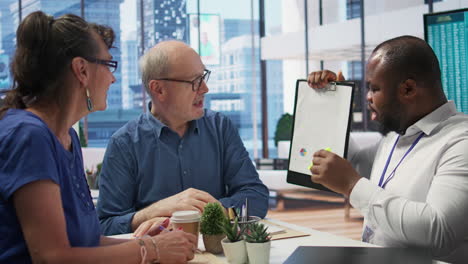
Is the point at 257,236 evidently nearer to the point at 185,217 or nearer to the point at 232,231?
the point at 232,231

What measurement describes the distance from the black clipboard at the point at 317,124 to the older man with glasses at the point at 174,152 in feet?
1.39

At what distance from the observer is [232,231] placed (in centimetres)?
151

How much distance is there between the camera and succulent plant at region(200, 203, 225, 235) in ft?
5.36

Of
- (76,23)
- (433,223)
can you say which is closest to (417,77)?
(433,223)

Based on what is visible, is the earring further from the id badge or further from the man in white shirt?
the id badge

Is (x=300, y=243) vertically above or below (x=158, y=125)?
below

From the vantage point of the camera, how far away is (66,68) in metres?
1.46

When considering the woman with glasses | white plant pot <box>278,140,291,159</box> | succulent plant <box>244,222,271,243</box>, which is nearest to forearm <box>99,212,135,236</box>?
the woman with glasses

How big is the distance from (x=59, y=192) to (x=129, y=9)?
9.54m

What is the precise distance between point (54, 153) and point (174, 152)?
99 cm

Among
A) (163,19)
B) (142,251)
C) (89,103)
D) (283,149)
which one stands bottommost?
(283,149)

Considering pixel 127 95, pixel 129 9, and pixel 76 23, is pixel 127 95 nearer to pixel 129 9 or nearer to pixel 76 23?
pixel 129 9

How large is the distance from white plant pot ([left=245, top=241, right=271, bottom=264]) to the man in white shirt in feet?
1.28

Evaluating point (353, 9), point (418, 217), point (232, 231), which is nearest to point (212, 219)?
point (232, 231)
